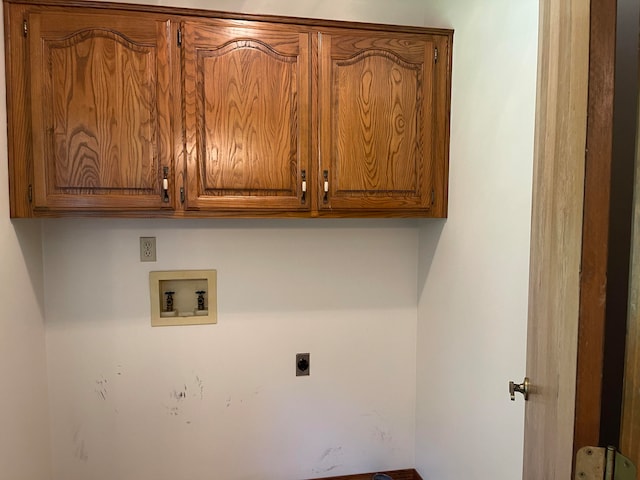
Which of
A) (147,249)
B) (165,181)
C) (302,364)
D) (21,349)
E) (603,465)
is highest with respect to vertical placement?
(165,181)

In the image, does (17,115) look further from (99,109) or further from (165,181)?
(165,181)

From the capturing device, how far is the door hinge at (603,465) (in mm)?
615

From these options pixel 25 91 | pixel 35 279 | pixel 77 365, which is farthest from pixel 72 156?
pixel 77 365

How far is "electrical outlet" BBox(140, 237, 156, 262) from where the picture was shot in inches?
73.2

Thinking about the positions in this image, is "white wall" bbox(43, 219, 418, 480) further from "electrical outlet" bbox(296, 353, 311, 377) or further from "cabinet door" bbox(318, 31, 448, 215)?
"cabinet door" bbox(318, 31, 448, 215)

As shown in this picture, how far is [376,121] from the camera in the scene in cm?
170

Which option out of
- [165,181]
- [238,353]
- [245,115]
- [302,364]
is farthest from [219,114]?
[302,364]

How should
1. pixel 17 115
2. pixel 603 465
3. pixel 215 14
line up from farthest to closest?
pixel 215 14 < pixel 17 115 < pixel 603 465

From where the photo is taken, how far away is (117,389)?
188 cm

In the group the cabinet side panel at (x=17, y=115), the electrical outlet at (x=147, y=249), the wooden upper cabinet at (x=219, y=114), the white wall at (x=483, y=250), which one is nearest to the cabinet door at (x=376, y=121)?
the wooden upper cabinet at (x=219, y=114)

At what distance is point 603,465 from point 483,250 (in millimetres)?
949

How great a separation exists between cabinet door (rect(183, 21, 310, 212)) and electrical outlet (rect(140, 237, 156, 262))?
0.40 m

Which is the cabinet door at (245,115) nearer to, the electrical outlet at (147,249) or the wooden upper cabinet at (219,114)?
the wooden upper cabinet at (219,114)

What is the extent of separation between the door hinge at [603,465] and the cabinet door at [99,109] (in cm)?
146
